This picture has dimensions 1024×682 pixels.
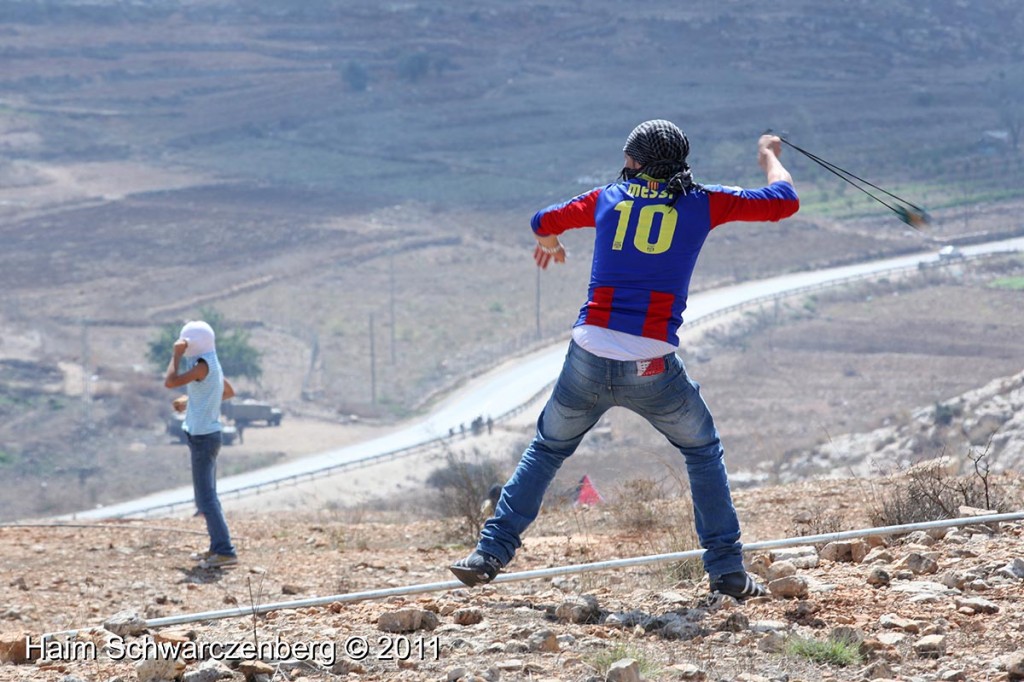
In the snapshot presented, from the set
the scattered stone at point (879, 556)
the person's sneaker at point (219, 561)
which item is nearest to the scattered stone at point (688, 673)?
the scattered stone at point (879, 556)

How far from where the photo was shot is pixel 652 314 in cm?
455

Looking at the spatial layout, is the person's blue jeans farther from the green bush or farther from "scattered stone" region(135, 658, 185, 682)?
the green bush

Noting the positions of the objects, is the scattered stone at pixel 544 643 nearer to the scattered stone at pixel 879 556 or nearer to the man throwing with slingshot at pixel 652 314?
the man throwing with slingshot at pixel 652 314

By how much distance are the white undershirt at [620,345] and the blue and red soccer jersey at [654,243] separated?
0.02 meters

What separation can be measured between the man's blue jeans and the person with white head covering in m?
Answer: 2.91

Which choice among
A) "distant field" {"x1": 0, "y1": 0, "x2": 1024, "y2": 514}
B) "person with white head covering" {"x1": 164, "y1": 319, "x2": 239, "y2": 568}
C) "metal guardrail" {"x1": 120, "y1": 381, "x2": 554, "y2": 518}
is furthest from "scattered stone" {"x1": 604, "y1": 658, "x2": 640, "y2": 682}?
"distant field" {"x1": 0, "y1": 0, "x2": 1024, "y2": 514}

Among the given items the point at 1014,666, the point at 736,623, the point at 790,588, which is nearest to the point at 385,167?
the point at 790,588

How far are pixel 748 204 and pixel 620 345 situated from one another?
23.9 inches

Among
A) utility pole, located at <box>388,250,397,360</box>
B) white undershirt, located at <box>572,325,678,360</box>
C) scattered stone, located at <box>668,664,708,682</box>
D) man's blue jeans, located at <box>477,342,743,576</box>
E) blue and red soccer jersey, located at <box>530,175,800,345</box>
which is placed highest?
utility pole, located at <box>388,250,397,360</box>

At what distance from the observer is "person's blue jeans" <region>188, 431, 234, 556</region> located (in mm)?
7441

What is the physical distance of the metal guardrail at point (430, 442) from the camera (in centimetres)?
3359

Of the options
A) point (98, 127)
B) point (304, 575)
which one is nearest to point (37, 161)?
point (98, 127)

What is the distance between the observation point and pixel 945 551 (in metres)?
5.23

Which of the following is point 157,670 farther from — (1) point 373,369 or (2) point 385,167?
(2) point 385,167
